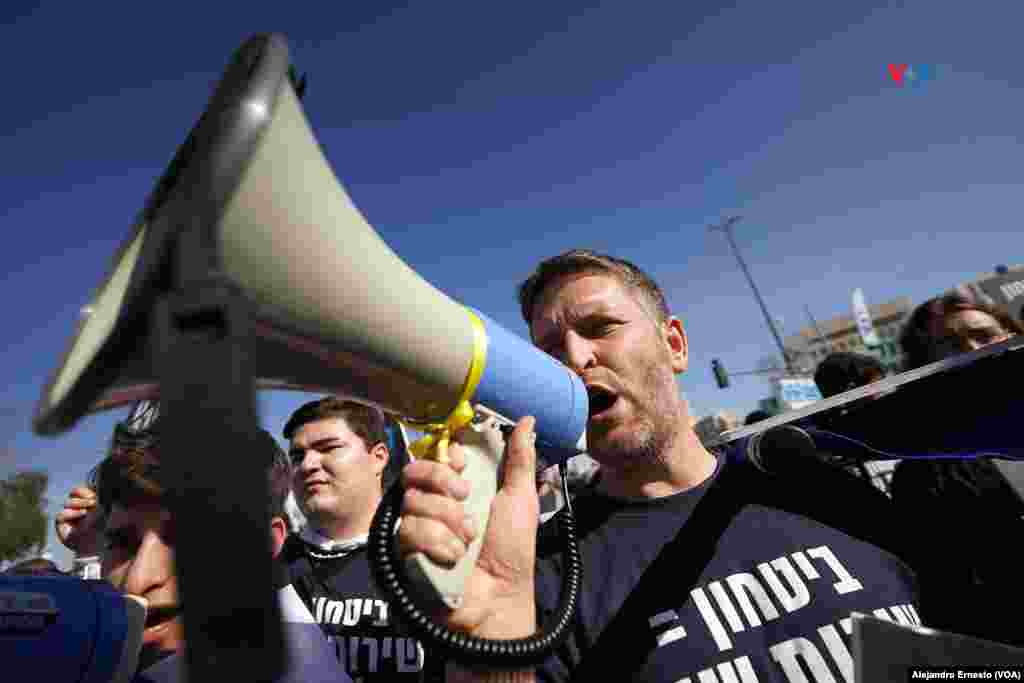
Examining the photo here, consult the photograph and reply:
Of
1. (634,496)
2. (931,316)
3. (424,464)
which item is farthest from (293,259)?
(931,316)

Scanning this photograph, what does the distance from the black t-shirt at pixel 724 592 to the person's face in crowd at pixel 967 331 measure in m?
1.90

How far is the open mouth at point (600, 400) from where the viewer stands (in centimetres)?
172

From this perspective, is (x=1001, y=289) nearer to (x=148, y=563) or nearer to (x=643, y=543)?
(x=643, y=543)

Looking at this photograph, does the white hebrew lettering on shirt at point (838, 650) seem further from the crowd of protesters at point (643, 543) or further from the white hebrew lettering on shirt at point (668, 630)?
the white hebrew lettering on shirt at point (668, 630)

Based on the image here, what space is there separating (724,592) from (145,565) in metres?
1.70

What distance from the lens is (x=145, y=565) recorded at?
1.64 m

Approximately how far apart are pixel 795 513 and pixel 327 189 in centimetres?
151

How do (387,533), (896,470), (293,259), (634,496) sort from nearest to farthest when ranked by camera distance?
(293,259)
(387,533)
(634,496)
(896,470)

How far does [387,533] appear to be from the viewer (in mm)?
1009

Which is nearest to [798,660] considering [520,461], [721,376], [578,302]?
[520,461]

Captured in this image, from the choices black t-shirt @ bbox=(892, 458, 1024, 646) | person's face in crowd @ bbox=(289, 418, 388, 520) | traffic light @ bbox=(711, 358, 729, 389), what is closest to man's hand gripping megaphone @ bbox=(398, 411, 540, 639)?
black t-shirt @ bbox=(892, 458, 1024, 646)

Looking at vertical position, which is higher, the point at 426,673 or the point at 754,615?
the point at 426,673

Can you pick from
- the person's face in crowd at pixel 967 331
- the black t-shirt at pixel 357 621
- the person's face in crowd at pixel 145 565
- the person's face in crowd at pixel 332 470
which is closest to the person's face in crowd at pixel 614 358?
the black t-shirt at pixel 357 621

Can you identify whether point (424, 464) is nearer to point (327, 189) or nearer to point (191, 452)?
point (327, 189)
